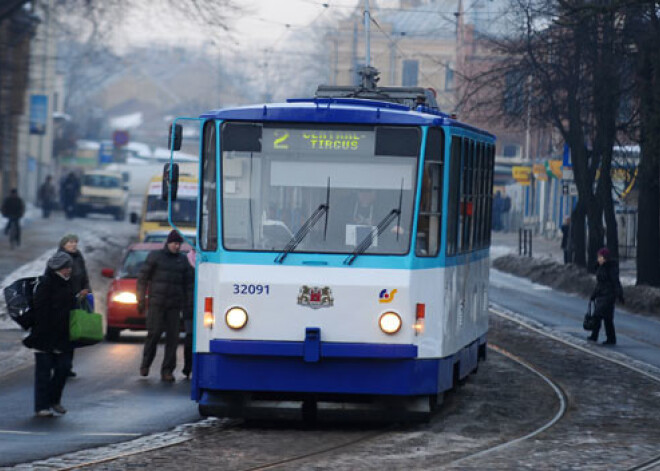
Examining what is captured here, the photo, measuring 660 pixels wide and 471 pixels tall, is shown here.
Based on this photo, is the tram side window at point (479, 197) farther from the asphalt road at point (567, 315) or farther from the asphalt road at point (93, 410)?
the asphalt road at point (567, 315)

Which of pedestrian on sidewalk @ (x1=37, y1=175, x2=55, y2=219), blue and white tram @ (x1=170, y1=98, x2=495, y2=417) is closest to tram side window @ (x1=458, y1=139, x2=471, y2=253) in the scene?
blue and white tram @ (x1=170, y1=98, x2=495, y2=417)

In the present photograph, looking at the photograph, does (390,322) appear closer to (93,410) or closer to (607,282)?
(93,410)

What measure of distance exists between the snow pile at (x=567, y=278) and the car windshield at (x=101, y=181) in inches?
1043

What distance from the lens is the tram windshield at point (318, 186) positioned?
1279 cm

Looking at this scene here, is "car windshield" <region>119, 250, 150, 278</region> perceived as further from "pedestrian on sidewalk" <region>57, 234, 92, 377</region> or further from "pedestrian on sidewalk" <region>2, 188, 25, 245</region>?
"pedestrian on sidewalk" <region>2, 188, 25, 245</region>

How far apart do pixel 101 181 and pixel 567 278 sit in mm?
35696

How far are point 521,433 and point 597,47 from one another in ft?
72.5

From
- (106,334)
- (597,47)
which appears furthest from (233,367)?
(597,47)

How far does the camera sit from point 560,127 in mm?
39719

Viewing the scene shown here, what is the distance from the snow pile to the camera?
32.3 m

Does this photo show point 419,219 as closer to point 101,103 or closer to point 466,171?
point 466,171

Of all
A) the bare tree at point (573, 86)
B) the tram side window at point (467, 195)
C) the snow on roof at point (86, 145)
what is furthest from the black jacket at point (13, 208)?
the snow on roof at point (86, 145)

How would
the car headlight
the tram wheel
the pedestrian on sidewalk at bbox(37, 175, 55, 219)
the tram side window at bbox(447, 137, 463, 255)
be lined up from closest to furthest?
the tram wheel
the tram side window at bbox(447, 137, 463, 255)
the car headlight
the pedestrian on sidewalk at bbox(37, 175, 55, 219)

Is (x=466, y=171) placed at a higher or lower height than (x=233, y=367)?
higher
